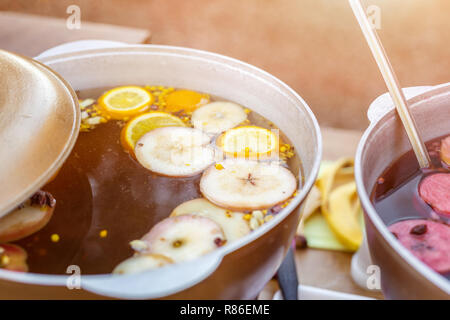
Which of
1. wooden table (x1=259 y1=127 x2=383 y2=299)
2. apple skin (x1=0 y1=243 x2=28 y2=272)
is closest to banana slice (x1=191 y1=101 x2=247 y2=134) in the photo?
apple skin (x1=0 y1=243 x2=28 y2=272)

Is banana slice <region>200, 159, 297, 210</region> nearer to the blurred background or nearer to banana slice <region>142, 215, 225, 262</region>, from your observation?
banana slice <region>142, 215, 225, 262</region>

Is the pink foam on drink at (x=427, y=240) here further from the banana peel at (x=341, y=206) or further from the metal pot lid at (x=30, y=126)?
the banana peel at (x=341, y=206)

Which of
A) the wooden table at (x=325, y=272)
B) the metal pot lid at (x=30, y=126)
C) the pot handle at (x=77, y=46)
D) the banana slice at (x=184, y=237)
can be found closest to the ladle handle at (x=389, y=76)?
the banana slice at (x=184, y=237)

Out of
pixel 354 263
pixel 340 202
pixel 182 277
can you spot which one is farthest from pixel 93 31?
pixel 182 277

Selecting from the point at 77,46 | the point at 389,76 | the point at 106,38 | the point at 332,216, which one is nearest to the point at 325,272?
the point at 332,216

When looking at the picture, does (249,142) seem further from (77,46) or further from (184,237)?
(77,46)

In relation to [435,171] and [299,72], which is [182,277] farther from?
[299,72]

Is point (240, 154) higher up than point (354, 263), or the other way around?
point (240, 154)
